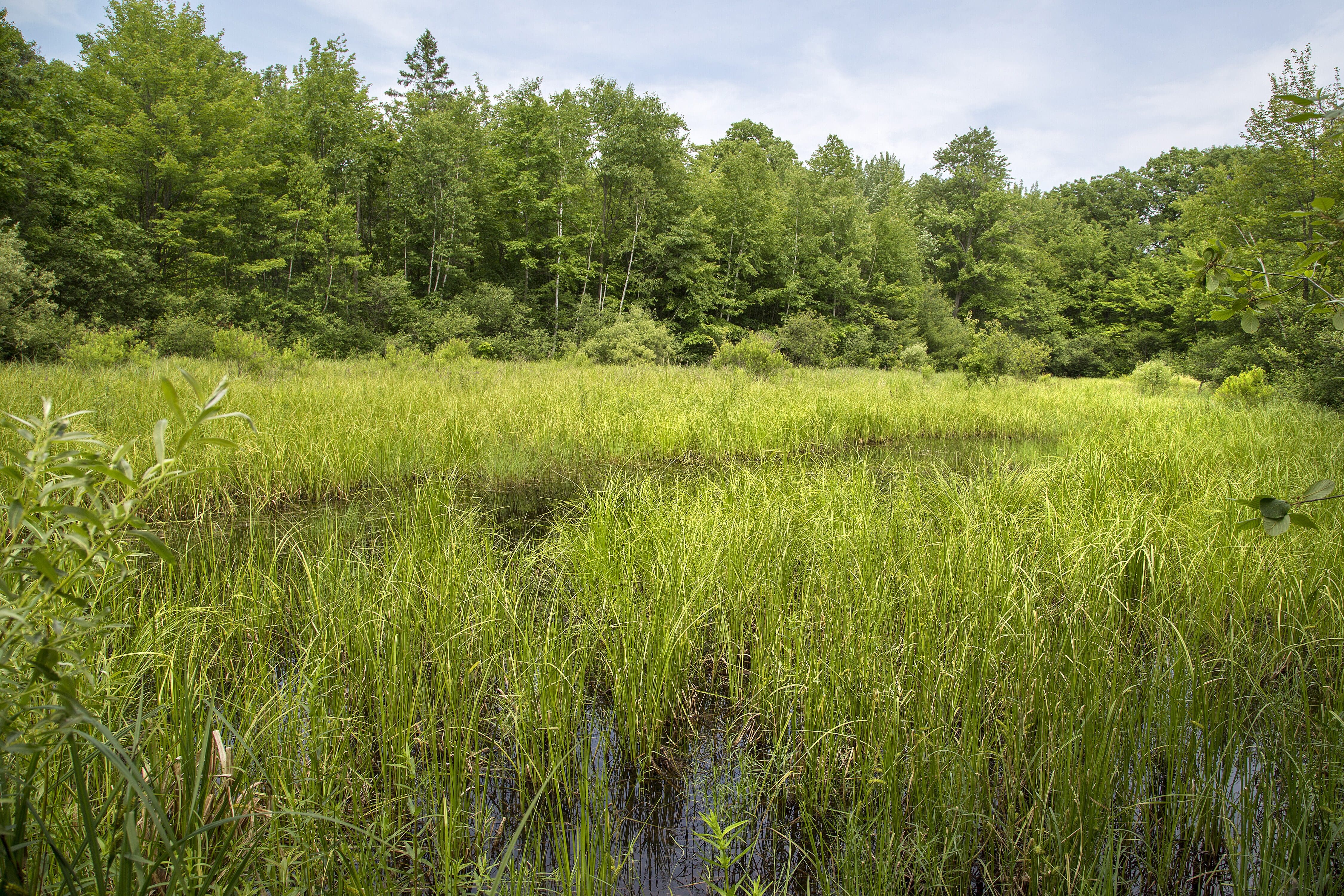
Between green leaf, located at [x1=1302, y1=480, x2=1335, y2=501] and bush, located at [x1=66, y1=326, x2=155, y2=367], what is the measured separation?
11.6 meters

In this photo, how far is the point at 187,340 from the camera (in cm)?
1498

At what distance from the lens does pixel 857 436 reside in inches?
333

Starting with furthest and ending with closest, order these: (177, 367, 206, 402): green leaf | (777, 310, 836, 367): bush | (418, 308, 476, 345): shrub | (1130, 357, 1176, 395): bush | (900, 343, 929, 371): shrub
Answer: (900, 343, 929, 371): shrub, (777, 310, 836, 367): bush, (418, 308, 476, 345): shrub, (1130, 357, 1176, 395): bush, (177, 367, 206, 402): green leaf

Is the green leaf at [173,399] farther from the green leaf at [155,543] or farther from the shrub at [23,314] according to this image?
the shrub at [23,314]

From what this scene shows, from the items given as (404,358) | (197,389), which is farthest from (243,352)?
(197,389)

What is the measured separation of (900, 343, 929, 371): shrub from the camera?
85.9 feet

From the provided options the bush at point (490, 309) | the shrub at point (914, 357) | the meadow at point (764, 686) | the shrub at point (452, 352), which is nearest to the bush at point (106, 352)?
the shrub at point (452, 352)

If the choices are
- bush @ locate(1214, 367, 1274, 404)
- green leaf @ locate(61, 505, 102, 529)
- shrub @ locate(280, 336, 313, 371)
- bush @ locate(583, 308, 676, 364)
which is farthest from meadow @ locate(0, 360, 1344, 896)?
bush @ locate(583, 308, 676, 364)

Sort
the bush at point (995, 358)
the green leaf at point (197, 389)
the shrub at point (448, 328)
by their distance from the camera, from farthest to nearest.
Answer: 1. the shrub at point (448, 328)
2. the bush at point (995, 358)
3. the green leaf at point (197, 389)

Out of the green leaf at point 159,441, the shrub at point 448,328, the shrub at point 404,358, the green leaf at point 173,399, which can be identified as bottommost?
the green leaf at point 159,441

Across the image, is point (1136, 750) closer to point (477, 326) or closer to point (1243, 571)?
point (1243, 571)

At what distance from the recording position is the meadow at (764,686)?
166cm

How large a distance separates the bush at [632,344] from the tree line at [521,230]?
1.46ft

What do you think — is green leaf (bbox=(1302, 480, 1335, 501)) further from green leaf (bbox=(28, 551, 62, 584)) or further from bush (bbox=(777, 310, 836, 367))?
bush (bbox=(777, 310, 836, 367))
